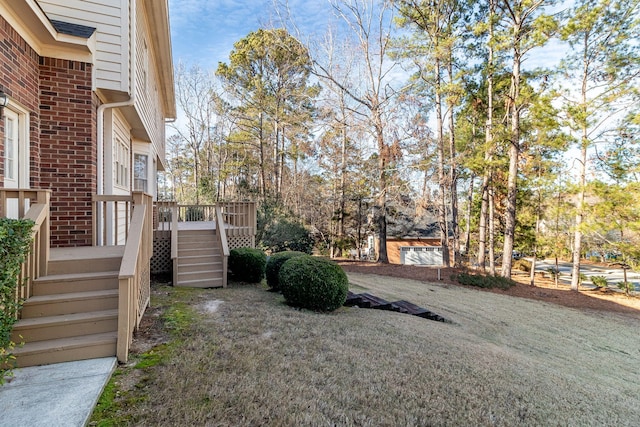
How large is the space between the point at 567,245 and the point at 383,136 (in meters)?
10.0

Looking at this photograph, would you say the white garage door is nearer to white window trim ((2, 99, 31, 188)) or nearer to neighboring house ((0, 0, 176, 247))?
neighboring house ((0, 0, 176, 247))

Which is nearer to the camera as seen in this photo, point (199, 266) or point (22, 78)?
point (22, 78)

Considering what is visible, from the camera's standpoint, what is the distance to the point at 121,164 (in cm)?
737

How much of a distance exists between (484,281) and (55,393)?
13.7m

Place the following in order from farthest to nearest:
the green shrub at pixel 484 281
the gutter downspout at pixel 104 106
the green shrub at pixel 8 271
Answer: the green shrub at pixel 484 281
the gutter downspout at pixel 104 106
the green shrub at pixel 8 271

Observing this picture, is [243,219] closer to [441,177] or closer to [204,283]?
[204,283]

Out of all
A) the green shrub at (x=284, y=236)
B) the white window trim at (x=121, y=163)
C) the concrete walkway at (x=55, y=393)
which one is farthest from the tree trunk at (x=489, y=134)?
the concrete walkway at (x=55, y=393)

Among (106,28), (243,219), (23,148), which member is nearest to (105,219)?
(23,148)

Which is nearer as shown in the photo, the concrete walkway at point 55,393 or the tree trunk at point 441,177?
the concrete walkway at point 55,393

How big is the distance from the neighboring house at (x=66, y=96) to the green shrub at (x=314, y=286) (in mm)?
3519

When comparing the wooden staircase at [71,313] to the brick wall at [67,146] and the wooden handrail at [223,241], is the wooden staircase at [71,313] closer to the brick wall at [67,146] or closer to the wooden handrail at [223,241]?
the brick wall at [67,146]

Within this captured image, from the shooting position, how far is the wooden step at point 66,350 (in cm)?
299

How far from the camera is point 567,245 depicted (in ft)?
49.4

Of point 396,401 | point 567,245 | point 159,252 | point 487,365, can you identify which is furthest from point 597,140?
point 159,252
